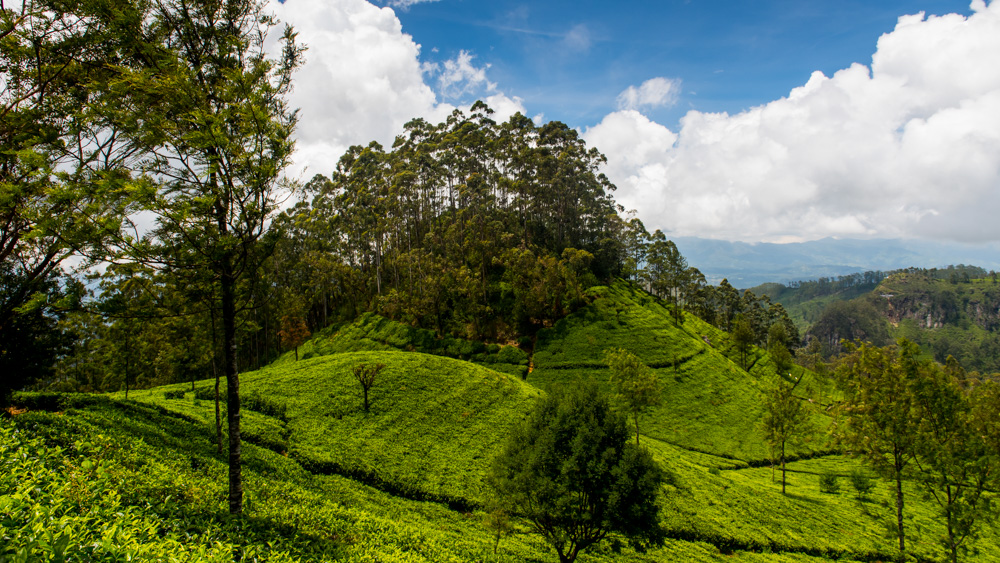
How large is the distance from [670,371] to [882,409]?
3300 centimetres

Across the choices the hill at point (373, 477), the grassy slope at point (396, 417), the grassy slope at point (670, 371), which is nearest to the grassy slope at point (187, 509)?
the hill at point (373, 477)

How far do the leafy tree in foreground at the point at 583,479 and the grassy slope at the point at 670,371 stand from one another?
2978cm

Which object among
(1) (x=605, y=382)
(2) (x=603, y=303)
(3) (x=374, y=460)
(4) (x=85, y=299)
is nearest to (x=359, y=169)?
(2) (x=603, y=303)

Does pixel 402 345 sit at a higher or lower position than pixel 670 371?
higher

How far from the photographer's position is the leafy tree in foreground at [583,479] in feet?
55.3

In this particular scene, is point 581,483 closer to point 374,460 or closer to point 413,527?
point 413,527

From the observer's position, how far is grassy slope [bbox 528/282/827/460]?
47719mm

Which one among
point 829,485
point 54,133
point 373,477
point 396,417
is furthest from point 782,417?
point 54,133

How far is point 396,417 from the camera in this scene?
32406 millimetres

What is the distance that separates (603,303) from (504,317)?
18499 mm

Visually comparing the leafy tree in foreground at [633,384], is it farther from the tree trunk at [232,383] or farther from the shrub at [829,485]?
the tree trunk at [232,383]

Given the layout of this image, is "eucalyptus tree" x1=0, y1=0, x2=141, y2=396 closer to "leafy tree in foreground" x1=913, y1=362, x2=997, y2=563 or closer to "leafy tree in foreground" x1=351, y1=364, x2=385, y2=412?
"leafy tree in foreground" x1=351, y1=364, x2=385, y2=412

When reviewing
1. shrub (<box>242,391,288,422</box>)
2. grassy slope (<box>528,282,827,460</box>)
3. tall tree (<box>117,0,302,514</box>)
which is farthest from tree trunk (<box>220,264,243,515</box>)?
grassy slope (<box>528,282,827,460</box>)

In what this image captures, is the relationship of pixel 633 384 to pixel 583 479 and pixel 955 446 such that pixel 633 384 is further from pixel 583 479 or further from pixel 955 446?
pixel 583 479
